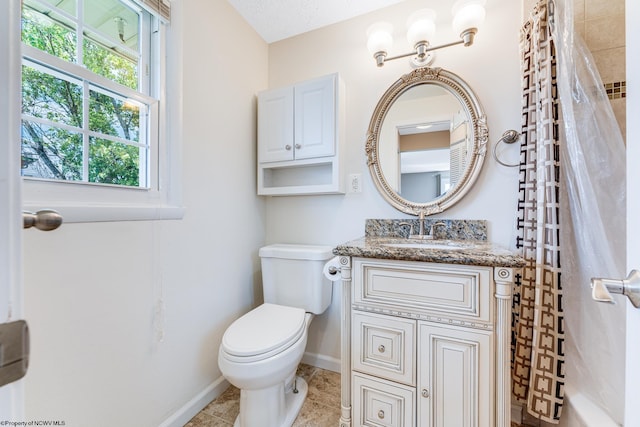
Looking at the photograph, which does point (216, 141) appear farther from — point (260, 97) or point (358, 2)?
point (358, 2)

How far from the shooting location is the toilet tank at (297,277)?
1.54m

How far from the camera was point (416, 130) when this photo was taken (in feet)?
5.05

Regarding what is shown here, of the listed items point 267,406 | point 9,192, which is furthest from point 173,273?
point 9,192

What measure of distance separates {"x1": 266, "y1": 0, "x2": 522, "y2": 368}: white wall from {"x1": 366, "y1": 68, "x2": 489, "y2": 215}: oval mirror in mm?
58

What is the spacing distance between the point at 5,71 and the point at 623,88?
1.72 metres

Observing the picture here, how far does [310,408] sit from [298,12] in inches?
89.0

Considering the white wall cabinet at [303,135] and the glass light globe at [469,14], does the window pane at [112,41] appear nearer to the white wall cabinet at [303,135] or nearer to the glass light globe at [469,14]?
the white wall cabinet at [303,135]

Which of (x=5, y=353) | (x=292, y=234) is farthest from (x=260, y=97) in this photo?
(x=5, y=353)

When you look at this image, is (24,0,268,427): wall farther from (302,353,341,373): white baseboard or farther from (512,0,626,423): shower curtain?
(512,0,626,423): shower curtain

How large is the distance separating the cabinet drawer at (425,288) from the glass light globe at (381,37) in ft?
3.87

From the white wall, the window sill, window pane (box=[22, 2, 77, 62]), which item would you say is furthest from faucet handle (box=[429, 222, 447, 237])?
window pane (box=[22, 2, 77, 62])

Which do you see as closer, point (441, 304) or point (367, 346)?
point (441, 304)

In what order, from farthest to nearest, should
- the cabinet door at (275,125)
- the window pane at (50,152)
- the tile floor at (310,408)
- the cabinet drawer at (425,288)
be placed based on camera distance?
1. the cabinet door at (275,125)
2. the tile floor at (310,408)
3. the cabinet drawer at (425,288)
4. the window pane at (50,152)

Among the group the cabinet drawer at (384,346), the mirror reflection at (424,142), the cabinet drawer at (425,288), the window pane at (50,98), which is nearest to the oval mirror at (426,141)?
the mirror reflection at (424,142)
